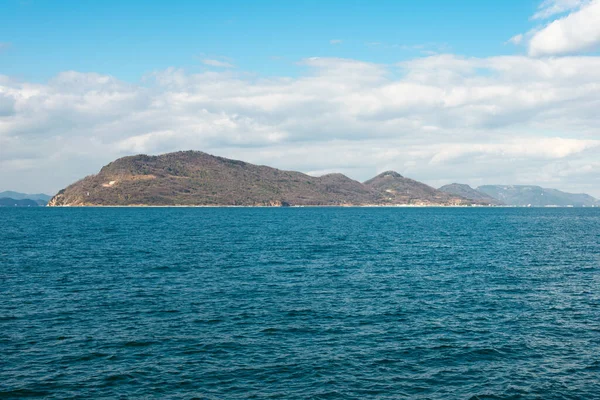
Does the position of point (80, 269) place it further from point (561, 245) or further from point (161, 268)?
point (561, 245)

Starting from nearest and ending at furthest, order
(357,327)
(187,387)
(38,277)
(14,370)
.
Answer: (187,387), (14,370), (357,327), (38,277)

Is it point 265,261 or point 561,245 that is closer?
point 265,261

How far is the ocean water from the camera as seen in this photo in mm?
30156

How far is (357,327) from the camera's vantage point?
139 ft

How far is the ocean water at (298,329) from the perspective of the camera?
3016 cm

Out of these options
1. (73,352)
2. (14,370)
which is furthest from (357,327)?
(14,370)

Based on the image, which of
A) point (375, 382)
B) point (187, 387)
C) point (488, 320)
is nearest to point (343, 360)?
point (375, 382)

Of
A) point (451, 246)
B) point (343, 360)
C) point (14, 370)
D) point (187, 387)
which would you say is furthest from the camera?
point (451, 246)

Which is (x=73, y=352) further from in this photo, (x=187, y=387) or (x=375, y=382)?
(x=375, y=382)

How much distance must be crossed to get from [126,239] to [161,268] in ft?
177

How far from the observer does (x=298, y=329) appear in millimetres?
41469

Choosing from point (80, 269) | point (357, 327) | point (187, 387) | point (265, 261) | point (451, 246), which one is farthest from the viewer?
point (451, 246)

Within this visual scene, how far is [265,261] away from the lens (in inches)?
3268

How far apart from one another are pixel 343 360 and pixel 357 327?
830 centimetres
